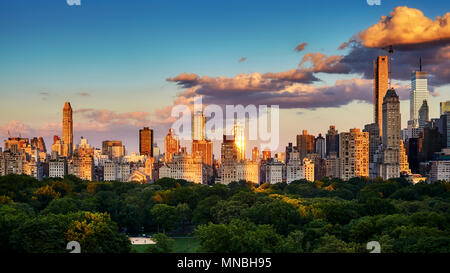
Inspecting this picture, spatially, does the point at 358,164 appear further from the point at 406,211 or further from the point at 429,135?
the point at 406,211

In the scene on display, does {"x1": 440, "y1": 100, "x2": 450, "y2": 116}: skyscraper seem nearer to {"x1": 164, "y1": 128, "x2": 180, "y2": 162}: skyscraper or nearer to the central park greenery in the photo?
the central park greenery

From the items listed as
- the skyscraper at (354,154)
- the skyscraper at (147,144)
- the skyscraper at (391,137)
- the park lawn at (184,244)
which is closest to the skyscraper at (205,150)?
the skyscraper at (147,144)

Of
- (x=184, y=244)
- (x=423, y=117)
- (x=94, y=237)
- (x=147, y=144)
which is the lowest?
(x=184, y=244)

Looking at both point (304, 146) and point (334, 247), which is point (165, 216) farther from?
point (304, 146)

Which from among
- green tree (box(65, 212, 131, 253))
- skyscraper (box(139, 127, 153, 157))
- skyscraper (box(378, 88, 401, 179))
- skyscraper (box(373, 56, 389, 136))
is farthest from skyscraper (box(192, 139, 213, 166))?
green tree (box(65, 212, 131, 253))

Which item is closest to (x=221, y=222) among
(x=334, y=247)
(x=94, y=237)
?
(x=94, y=237)

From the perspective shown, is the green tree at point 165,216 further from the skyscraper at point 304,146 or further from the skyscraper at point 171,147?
the skyscraper at point 304,146

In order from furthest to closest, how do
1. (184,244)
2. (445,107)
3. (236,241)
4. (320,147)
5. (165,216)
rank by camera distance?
(320,147) < (445,107) < (165,216) < (184,244) < (236,241)

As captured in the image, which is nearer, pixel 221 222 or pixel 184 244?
pixel 184 244

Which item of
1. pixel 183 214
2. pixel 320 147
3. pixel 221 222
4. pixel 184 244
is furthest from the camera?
pixel 320 147
